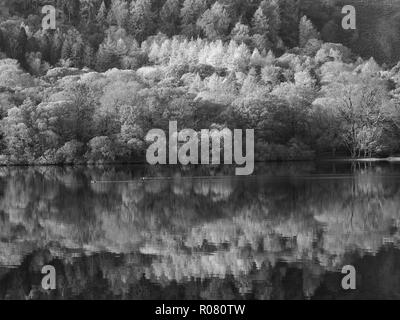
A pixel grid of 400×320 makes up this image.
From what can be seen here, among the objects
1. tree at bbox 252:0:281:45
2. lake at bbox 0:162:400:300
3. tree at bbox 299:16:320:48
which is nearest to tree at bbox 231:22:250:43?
tree at bbox 252:0:281:45

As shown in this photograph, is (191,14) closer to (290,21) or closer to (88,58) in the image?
(290,21)

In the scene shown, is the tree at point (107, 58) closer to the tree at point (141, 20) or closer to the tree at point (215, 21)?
A: the tree at point (141, 20)

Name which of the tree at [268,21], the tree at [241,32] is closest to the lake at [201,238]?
the tree at [241,32]

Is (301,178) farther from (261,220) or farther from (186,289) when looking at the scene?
(186,289)

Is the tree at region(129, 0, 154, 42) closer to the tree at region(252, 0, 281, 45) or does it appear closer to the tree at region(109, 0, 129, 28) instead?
the tree at region(109, 0, 129, 28)

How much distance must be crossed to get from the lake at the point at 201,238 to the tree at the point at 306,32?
116705 mm

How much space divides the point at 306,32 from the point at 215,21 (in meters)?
21.7

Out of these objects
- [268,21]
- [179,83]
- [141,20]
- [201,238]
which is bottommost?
[201,238]

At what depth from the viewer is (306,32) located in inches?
6481

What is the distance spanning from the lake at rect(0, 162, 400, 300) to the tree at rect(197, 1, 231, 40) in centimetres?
11453

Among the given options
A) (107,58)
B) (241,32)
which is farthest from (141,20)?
(107,58)

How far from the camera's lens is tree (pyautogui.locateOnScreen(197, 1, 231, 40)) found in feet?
529

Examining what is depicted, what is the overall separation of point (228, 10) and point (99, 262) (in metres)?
148

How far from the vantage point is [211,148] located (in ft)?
249
